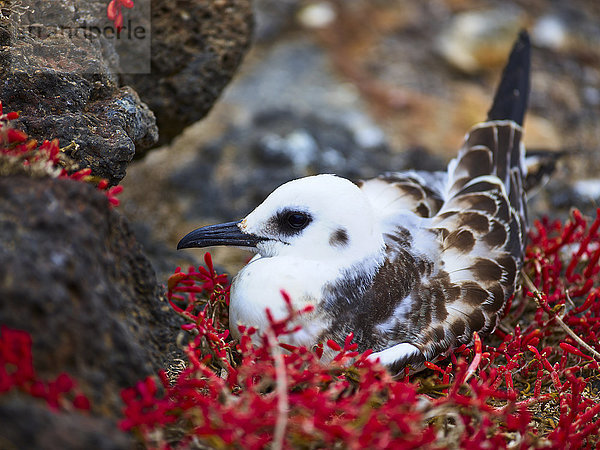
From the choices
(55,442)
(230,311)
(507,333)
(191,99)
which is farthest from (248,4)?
(55,442)

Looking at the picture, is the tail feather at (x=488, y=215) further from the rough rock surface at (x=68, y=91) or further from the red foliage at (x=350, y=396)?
the rough rock surface at (x=68, y=91)

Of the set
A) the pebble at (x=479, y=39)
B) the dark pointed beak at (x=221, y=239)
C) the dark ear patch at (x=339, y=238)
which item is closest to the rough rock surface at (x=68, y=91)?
the dark pointed beak at (x=221, y=239)

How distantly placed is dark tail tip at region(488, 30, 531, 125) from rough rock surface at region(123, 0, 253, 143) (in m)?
1.60

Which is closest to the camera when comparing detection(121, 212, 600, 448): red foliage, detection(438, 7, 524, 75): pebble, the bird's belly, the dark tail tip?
detection(121, 212, 600, 448): red foliage

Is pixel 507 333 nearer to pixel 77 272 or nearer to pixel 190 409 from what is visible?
pixel 190 409

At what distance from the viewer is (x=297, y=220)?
2660 millimetres

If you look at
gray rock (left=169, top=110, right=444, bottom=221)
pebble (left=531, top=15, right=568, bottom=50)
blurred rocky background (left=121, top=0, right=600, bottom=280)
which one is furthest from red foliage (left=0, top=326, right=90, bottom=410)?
pebble (left=531, top=15, right=568, bottom=50)

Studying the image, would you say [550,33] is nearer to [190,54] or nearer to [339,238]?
[190,54]

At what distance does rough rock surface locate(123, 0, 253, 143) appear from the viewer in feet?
11.6

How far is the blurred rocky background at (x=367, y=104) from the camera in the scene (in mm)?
5266

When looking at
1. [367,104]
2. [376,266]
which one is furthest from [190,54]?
[367,104]

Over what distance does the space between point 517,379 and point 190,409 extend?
64.9 inches

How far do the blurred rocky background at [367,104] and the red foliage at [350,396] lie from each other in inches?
83.6

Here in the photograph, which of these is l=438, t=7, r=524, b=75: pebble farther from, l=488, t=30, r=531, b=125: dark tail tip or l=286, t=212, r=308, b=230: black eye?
l=286, t=212, r=308, b=230: black eye
